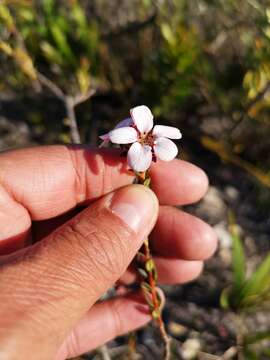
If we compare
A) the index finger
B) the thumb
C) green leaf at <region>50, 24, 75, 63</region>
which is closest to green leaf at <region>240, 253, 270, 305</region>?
the index finger

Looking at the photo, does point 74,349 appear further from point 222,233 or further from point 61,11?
point 61,11

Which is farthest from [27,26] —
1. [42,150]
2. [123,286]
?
[123,286]

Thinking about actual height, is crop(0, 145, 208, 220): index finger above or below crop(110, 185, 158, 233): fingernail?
below

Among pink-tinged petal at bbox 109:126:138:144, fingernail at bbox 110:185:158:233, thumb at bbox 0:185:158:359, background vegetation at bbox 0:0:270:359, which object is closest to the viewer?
thumb at bbox 0:185:158:359

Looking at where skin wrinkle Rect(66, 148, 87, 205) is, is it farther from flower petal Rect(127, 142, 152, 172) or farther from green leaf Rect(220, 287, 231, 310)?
green leaf Rect(220, 287, 231, 310)

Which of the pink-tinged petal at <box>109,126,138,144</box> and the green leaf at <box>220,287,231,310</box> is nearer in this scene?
the pink-tinged petal at <box>109,126,138,144</box>

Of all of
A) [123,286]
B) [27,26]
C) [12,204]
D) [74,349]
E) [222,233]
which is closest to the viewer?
[12,204]

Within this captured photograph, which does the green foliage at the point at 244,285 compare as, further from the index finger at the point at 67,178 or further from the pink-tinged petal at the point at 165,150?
the pink-tinged petal at the point at 165,150
